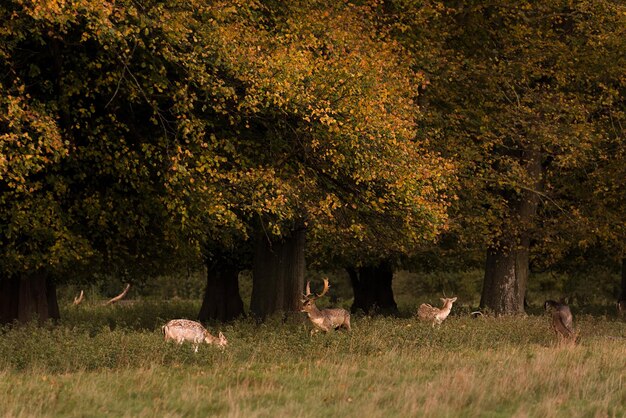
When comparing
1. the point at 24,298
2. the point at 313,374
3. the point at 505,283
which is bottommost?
the point at 313,374

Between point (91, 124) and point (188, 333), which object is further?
point (91, 124)

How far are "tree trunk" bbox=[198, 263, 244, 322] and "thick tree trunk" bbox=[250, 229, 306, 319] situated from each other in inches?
430

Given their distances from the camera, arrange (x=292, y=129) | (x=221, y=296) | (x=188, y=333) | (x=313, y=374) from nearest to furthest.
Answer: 1. (x=313, y=374)
2. (x=188, y=333)
3. (x=292, y=129)
4. (x=221, y=296)

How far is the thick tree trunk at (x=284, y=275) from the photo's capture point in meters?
26.6

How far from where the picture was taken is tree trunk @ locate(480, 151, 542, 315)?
2992 centimetres

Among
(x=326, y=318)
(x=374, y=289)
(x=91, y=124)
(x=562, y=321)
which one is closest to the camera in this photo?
(x=91, y=124)

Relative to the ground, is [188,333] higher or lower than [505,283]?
lower

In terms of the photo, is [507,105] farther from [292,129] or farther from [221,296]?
[221,296]

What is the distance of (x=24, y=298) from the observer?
2453cm

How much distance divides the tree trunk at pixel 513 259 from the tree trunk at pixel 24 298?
1188 cm

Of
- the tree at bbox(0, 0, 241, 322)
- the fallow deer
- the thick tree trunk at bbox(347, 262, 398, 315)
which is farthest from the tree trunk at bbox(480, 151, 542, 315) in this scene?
the tree at bbox(0, 0, 241, 322)

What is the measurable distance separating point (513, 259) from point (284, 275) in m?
7.39

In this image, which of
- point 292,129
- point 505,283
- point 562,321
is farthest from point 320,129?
point 505,283

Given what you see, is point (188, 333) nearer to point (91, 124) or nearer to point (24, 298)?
point (91, 124)
